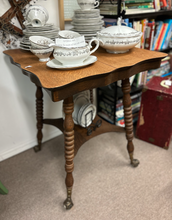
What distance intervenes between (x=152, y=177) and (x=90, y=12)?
1.07 meters

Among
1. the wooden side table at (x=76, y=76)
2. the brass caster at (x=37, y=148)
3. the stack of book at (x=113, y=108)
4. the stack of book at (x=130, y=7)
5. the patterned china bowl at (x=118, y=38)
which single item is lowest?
the brass caster at (x=37, y=148)

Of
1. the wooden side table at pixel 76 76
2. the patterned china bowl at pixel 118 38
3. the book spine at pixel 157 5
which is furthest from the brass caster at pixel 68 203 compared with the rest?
the book spine at pixel 157 5

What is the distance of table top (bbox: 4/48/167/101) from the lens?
67 cm

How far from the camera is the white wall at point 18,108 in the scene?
1.16m

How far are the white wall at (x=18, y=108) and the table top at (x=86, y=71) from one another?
221 mm

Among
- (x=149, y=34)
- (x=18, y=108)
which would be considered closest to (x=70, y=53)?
(x=18, y=108)

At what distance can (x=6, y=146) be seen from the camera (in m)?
1.33

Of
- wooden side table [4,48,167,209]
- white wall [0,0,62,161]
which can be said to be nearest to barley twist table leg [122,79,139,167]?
wooden side table [4,48,167,209]

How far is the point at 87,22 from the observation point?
991 mm

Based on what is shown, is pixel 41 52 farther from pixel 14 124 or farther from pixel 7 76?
pixel 14 124

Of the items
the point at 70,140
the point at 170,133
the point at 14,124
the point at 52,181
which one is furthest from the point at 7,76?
the point at 170,133

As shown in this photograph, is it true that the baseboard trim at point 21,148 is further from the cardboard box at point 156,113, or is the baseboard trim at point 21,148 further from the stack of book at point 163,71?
the stack of book at point 163,71

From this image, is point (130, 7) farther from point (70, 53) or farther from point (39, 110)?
point (39, 110)

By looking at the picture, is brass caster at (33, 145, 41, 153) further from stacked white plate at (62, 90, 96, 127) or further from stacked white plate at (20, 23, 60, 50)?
stacked white plate at (20, 23, 60, 50)
